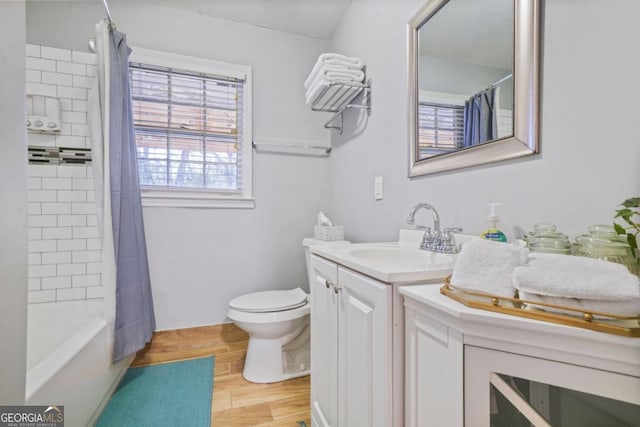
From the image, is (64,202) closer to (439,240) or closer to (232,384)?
(232,384)

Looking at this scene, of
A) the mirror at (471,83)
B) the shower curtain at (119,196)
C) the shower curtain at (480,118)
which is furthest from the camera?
the shower curtain at (119,196)

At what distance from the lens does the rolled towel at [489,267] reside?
1.73 feet

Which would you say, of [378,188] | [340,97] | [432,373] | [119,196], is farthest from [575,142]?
[119,196]

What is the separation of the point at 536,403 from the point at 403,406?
1.03 feet

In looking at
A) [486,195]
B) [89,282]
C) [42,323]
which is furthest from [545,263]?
[42,323]

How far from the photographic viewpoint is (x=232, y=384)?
158 centimetres

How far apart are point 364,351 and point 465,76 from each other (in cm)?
102

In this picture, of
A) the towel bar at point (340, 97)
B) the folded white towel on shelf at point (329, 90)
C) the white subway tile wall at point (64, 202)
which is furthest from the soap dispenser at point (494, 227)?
the white subway tile wall at point (64, 202)

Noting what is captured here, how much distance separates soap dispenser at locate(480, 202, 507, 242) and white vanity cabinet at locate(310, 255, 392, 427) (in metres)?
0.35

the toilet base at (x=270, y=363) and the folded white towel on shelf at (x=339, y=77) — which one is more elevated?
the folded white towel on shelf at (x=339, y=77)

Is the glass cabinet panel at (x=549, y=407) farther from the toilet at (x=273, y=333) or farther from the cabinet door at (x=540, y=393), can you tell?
the toilet at (x=273, y=333)

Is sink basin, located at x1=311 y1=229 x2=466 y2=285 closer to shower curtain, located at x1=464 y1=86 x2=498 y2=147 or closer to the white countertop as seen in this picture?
the white countertop

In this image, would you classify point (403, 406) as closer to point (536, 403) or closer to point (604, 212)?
point (536, 403)

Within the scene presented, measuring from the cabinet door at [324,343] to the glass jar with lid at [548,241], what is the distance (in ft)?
1.85
